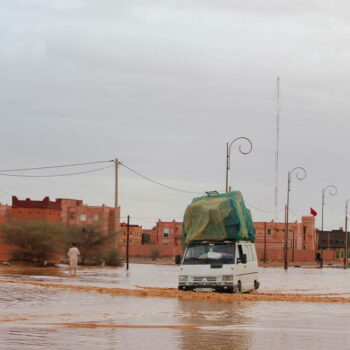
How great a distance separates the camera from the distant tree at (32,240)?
2421 inches

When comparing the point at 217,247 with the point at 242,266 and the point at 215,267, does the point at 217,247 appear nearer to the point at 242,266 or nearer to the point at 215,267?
the point at 215,267

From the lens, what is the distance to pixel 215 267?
1176 inches

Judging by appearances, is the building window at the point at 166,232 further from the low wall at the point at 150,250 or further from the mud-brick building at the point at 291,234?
the low wall at the point at 150,250

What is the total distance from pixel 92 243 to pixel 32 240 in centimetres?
1050

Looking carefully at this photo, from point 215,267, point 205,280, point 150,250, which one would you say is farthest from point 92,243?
point 150,250

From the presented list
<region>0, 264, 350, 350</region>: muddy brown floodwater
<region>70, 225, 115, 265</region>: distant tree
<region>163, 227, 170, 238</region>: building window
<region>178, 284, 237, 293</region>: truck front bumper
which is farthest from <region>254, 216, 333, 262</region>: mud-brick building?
<region>0, 264, 350, 350</region>: muddy brown floodwater

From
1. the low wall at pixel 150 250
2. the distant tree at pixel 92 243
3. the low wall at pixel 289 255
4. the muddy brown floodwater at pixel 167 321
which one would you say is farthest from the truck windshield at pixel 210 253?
the low wall at pixel 150 250

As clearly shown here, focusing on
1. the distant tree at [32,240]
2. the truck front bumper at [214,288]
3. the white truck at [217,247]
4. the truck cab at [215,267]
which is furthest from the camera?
the distant tree at [32,240]

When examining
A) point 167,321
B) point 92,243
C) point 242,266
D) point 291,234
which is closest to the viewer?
point 167,321

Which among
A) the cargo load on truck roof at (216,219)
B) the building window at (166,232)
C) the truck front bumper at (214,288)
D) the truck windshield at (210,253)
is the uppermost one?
the cargo load on truck roof at (216,219)

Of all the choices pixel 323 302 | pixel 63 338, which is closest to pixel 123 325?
pixel 63 338

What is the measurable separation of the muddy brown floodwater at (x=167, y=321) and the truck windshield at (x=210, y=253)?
1.48 m

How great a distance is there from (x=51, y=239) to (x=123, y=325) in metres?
44.5

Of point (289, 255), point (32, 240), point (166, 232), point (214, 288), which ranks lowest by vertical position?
point (289, 255)
